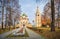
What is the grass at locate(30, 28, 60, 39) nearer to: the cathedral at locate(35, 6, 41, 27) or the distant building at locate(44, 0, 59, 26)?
the cathedral at locate(35, 6, 41, 27)

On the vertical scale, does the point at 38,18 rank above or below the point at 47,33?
above

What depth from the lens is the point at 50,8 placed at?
4949 mm

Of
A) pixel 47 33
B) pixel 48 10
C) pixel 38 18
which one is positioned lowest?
pixel 47 33

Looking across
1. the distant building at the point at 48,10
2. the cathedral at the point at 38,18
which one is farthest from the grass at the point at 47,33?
the distant building at the point at 48,10

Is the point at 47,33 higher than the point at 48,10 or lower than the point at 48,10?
lower

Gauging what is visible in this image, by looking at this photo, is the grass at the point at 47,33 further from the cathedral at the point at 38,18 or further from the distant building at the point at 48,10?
the distant building at the point at 48,10

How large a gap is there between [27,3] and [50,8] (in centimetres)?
66

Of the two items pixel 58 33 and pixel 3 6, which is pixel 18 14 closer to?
pixel 3 6

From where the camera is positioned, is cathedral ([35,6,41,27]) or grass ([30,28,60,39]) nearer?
grass ([30,28,60,39])

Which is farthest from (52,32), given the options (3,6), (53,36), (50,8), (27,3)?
(3,6)

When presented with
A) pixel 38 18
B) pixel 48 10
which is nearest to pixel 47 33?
pixel 38 18

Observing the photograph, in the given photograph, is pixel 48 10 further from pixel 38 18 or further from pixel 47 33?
pixel 47 33

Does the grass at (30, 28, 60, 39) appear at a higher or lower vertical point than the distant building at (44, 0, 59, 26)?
lower

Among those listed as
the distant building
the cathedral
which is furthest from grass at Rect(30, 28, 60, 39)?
the distant building
